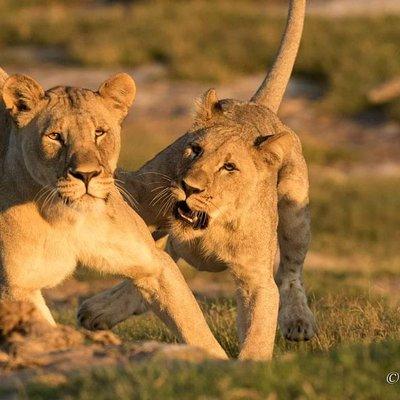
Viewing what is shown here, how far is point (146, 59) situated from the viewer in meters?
21.6

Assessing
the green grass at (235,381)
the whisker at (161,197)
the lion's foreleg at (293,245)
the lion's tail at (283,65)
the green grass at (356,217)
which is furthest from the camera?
the green grass at (356,217)

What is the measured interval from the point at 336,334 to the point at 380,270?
4.99 m

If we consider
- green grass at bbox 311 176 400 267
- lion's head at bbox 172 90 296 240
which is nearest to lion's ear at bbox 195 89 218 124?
lion's head at bbox 172 90 296 240

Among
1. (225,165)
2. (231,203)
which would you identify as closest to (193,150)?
(225,165)

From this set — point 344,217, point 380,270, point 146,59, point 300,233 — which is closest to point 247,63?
point 146,59

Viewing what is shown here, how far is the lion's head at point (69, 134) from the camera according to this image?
502cm

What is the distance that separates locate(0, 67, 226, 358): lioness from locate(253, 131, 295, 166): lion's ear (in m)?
0.80

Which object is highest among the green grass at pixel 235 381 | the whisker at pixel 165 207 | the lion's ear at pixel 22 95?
the lion's ear at pixel 22 95

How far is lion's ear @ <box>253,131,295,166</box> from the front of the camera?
607cm

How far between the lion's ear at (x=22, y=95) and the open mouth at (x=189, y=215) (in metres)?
0.82

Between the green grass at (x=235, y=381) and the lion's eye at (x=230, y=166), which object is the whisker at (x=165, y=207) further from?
the green grass at (x=235, y=381)

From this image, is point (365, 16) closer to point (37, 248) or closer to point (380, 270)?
point (380, 270)

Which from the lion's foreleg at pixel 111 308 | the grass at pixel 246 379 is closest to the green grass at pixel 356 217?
the lion's foreleg at pixel 111 308

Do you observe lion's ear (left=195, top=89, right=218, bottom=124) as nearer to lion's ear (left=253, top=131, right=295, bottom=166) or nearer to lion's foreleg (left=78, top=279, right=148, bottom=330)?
lion's ear (left=253, top=131, right=295, bottom=166)
